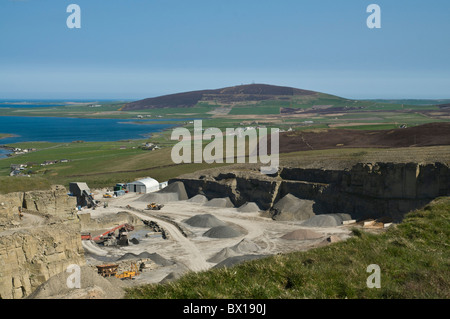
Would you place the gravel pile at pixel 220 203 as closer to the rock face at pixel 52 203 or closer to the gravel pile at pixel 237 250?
the gravel pile at pixel 237 250

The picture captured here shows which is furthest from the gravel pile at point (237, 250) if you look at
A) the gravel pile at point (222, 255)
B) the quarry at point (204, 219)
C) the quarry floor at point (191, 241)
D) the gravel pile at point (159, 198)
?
the gravel pile at point (159, 198)

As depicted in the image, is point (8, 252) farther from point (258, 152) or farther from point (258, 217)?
point (258, 152)

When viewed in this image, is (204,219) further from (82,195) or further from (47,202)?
(82,195)
